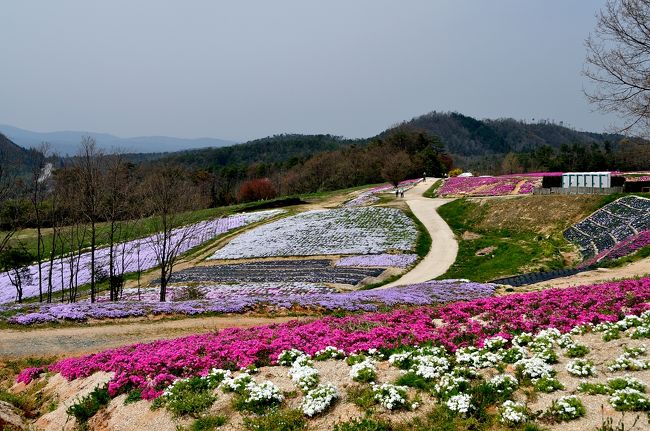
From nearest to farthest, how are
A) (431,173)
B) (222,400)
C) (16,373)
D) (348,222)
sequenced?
(222,400) → (16,373) → (348,222) → (431,173)

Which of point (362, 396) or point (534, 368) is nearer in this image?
point (362, 396)

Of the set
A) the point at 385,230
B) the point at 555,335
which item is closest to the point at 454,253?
the point at 385,230

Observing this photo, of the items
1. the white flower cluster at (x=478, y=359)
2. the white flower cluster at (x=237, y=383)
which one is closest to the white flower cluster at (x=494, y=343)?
the white flower cluster at (x=478, y=359)

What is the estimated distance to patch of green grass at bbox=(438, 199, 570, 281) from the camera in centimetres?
3450

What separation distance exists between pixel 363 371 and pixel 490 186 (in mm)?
66723

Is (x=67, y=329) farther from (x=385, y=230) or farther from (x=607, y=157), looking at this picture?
(x=607, y=157)

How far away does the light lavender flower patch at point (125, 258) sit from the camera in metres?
43.8

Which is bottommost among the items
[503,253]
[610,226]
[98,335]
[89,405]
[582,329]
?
[98,335]

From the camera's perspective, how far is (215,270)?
45.6 m

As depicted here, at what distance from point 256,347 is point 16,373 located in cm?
976

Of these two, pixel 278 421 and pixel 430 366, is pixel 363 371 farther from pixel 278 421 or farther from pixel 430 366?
pixel 278 421

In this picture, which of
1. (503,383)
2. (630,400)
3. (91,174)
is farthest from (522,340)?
(91,174)

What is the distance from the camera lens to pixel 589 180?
51062mm

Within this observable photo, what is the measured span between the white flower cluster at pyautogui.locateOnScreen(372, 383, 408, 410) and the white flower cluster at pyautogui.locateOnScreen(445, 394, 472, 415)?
89 centimetres
